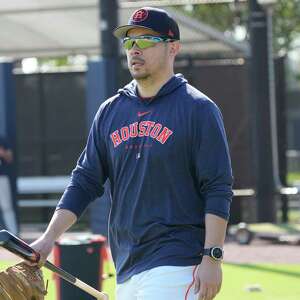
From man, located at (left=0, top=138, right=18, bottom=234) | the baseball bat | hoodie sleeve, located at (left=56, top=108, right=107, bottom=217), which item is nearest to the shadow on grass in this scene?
man, located at (left=0, top=138, right=18, bottom=234)

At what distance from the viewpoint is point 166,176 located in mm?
4676

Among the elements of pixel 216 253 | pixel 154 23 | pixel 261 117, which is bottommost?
pixel 216 253

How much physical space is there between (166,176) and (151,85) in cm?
45

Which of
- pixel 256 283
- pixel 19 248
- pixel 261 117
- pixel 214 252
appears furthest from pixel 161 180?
pixel 261 117

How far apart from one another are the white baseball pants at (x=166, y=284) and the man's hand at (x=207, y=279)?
81mm

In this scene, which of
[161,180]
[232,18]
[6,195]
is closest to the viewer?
[161,180]

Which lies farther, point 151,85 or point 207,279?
point 151,85

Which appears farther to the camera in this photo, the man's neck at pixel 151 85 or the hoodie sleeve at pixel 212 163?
the man's neck at pixel 151 85

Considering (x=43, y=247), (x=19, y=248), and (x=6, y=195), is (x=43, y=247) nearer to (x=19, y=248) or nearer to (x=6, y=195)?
(x=19, y=248)

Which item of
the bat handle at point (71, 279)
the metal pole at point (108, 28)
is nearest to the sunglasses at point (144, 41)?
the bat handle at point (71, 279)

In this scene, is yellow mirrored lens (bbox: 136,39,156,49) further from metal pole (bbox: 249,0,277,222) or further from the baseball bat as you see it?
metal pole (bbox: 249,0,277,222)

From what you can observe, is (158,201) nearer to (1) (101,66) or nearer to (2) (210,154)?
(2) (210,154)

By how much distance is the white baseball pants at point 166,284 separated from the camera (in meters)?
4.57

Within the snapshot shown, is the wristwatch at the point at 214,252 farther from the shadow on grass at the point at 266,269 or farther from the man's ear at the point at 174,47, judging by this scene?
the shadow on grass at the point at 266,269
